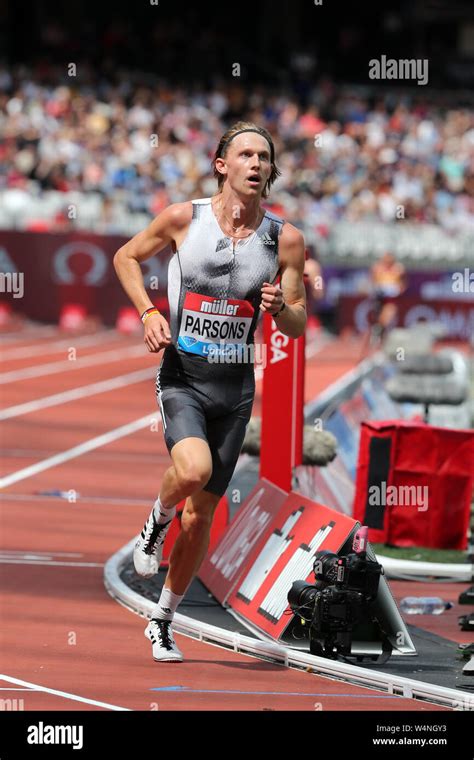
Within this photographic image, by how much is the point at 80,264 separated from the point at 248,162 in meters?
22.5

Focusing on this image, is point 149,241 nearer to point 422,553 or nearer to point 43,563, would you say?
point 43,563

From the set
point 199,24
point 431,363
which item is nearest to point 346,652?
point 431,363

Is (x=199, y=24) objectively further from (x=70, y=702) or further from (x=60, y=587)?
(x=70, y=702)

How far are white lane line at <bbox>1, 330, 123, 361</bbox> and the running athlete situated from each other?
16872 mm

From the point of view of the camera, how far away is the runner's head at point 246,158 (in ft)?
24.3

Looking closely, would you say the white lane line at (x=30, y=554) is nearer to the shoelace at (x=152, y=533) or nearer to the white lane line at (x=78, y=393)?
the shoelace at (x=152, y=533)

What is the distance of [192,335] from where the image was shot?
7.50 m

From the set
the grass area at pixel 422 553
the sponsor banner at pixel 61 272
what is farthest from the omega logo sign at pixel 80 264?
the grass area at pixel 422 553

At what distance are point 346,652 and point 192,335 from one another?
173 cm

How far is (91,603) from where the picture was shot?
8969 mm

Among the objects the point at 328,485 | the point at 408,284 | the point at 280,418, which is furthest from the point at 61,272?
the point at 280,418

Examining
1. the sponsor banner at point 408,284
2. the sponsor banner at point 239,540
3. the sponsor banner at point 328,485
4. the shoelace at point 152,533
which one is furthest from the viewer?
the sponsor banner at point 408,284

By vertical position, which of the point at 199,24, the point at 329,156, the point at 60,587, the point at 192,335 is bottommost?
the point at 60,587

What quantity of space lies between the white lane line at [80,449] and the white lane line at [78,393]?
1378 millimetres
